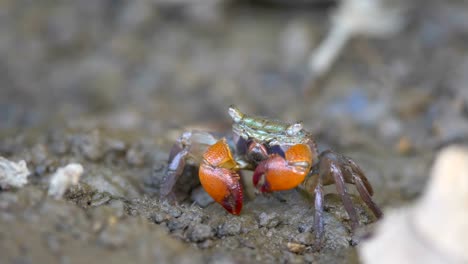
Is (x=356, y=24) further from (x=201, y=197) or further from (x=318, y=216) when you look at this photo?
(x=318, y=216)

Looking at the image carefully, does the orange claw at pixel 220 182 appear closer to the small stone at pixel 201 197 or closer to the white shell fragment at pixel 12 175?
the small stone at pixel 201 197

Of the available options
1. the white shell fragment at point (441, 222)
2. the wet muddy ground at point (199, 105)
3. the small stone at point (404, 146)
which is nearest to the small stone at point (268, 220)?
the wet muddy ground at point (199, 105)

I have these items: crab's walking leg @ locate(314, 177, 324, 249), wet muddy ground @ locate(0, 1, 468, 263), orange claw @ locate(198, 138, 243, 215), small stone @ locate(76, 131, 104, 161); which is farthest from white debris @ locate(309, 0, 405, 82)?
orange claw @ locate(198, 138, 243, 215)

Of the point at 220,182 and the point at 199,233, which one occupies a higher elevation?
the point at 220,182

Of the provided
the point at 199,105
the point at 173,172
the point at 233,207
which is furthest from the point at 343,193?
the point at 199,105

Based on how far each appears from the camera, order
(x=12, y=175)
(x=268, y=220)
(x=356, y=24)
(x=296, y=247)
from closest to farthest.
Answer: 1. (x=12, y=175)
2. (x=296, y=247)
3. (x=268, y=220)
4. (x=356, y=24)

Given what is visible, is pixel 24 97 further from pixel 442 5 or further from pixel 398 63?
pixel 442 5

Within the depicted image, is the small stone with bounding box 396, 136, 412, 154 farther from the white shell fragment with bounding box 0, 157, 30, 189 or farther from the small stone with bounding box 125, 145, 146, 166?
the white shell fragment with bounding box 0, 157, 30, 189

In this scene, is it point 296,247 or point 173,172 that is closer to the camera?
point 296,247
